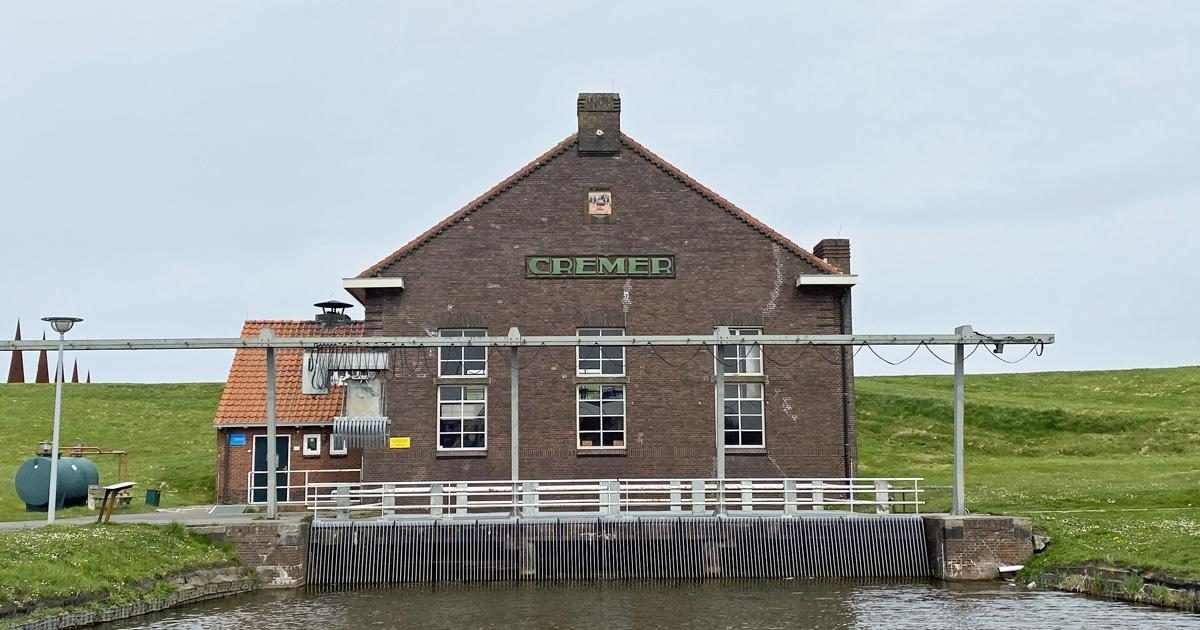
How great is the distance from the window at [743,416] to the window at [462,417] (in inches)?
256

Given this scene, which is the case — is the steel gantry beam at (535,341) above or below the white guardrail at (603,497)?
above

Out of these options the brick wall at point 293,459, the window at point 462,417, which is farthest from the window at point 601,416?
the brick wall at point 293,459

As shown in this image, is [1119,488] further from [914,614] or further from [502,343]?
[502,343]

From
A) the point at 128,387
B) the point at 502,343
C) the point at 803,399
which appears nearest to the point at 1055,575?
the point at 803,399

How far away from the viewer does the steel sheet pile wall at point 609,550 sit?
23375 mm

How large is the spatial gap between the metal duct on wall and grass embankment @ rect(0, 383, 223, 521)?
23.0ft

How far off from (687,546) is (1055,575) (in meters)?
7.17

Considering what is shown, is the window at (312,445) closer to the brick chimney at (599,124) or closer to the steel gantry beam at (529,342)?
the steel gantry beam at (529,342)

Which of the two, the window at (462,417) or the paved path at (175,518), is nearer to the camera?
the paved path at (175,518)

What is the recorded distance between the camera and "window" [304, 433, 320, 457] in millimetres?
32750

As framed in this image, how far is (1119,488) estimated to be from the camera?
30.9m

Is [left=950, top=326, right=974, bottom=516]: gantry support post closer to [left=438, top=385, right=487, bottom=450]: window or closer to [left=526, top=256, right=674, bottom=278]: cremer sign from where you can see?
[left=526, top=256, right=674, bottom=278]: cremer sign

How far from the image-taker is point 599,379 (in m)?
30.2

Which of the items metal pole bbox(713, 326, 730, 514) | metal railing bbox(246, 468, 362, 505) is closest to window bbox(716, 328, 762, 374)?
metal pole bbox(713, 326, 730, 514)
